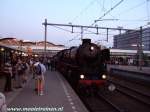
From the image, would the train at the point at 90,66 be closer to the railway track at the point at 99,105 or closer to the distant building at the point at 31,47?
the railway track at the point at 99,105

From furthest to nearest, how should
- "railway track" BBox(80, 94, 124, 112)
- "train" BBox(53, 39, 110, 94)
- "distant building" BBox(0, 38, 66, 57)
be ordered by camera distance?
"distant building" BBox(0, 38, 66, 57) < "train" BBox(53, 39, 110, 94) < "railway track" BBox(80, 94, 124, 112)

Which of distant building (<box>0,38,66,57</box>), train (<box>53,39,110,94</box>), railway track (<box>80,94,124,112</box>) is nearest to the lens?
railway track (<box>80,94,124,112</box>)

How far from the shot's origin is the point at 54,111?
12305 mm

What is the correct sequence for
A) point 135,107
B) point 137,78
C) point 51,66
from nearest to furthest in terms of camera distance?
point 135,107, point 137,78, point 51,66

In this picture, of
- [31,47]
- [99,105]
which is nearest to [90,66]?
[99,105]

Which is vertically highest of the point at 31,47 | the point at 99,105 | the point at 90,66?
the point at 31,47

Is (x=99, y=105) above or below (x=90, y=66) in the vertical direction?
below

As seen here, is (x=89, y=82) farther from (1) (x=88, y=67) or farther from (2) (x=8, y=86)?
(2) (x=8, y=86)

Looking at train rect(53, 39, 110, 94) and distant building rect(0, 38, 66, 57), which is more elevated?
distant building rect(0, 38, 66, 57)

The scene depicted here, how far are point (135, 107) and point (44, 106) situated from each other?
5.57 meters

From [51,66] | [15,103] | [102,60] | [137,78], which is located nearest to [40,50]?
[51,66]

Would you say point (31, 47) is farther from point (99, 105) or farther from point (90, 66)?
point (99, 105)

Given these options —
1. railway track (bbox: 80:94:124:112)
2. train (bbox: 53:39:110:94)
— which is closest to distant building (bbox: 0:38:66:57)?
train (bbox: 53:39:110:94)

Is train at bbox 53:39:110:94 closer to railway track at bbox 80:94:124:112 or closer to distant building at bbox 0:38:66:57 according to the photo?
railway track at bbox 80:94:124:112
